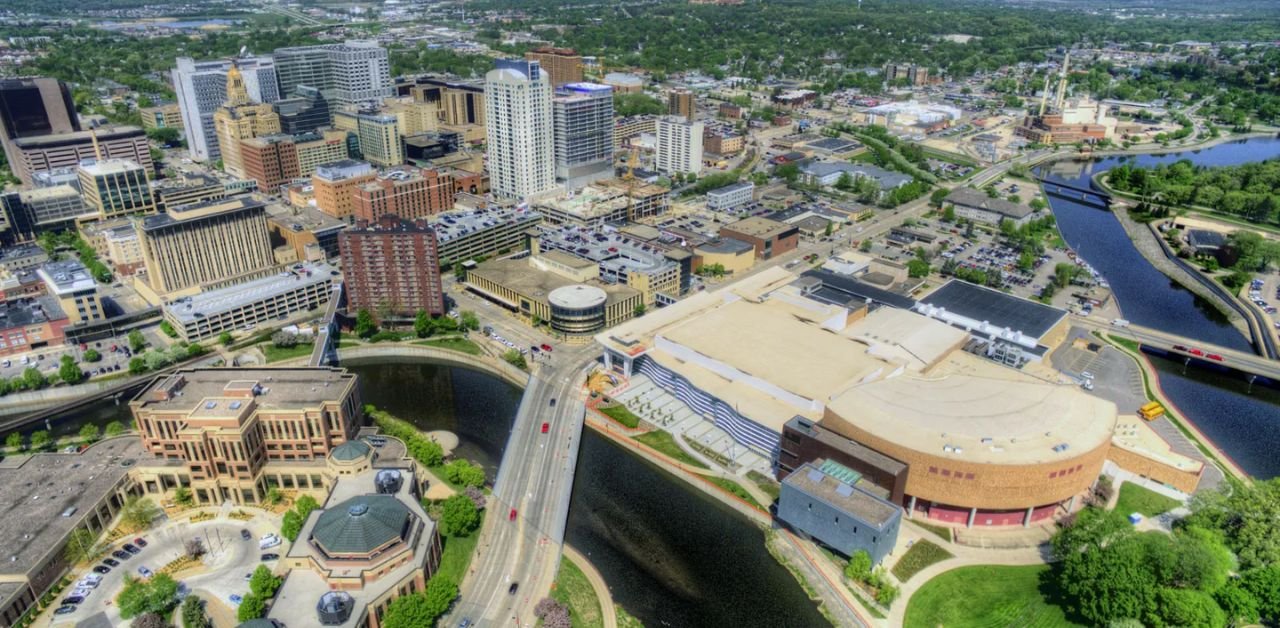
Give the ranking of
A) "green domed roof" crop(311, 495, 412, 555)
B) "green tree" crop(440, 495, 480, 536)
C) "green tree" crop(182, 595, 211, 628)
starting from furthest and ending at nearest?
"green tree" crop(440, 495, 480, 536) → "green domed roof" crop(311, 495, 412, 555) → "green tree" crop(182, 595, 211, 628)

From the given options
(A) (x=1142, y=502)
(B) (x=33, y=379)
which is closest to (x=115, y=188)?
(B) (x=33, y=379)

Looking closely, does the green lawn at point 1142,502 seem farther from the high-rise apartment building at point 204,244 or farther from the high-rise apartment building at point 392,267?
the high-rise apartment building at point 204,244

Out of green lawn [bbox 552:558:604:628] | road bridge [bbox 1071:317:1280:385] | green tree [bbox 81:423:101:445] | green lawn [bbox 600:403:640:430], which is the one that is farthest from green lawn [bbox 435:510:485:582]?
road bridge [bbox 1071:317:1280:385]

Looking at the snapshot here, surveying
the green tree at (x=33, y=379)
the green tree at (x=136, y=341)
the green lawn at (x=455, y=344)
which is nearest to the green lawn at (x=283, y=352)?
the green lawn at (x=455, y=344)

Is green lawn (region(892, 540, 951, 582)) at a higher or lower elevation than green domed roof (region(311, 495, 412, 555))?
lower

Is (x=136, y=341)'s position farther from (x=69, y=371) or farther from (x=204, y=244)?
(x=204, y=244)

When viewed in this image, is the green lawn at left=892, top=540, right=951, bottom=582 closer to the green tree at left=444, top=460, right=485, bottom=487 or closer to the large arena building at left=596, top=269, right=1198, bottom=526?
the large arena building at left=596, top=269, right=1198, bottom=526
